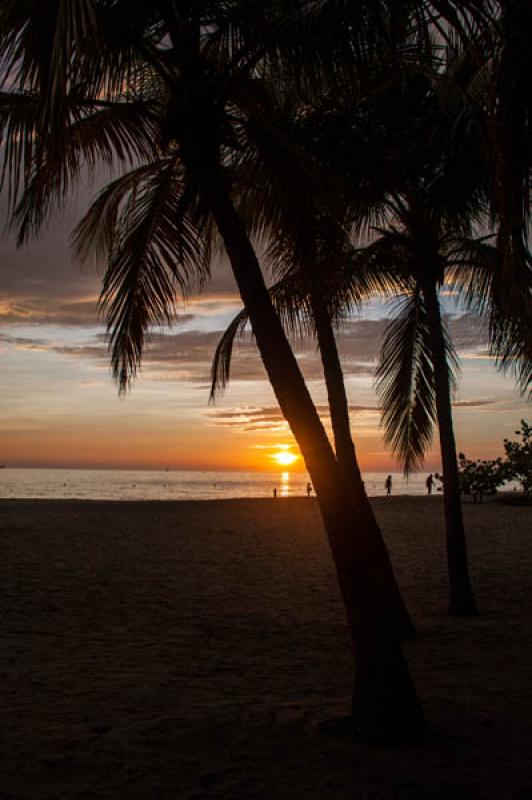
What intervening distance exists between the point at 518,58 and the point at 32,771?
4663mm

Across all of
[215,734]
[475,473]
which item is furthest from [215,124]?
[475,473]

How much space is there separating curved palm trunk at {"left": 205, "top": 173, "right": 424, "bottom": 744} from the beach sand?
20 cm

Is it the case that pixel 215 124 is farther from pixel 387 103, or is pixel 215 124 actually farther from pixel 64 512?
pixel 64 512

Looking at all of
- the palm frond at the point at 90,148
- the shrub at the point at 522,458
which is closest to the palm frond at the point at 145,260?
the palm frond at the point at 90,148

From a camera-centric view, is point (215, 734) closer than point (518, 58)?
No

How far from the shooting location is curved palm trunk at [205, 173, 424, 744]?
4.49 metres

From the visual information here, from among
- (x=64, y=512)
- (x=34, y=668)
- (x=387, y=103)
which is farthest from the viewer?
(x=64, y=512)

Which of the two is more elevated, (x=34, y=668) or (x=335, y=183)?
(x=335, y=183)

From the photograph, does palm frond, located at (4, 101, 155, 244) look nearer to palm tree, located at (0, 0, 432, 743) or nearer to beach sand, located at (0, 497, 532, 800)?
palm tree, located at (0, 0, 432, 743)

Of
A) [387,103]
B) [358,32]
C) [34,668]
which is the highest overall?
[387,103]

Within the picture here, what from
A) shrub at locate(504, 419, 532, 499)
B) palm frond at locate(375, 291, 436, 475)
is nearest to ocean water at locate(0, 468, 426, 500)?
shrub at locate(504, 419, 532, 499)

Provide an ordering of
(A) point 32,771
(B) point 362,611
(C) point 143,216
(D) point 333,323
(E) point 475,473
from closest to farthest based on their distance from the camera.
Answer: (A) point 32,771 < (B) point 362,611 < (C) point 143,216 < (D) point 333,323 < (E) point 475,473

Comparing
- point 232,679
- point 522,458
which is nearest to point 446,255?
point 232,679

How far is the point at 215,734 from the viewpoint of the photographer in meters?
4.72
